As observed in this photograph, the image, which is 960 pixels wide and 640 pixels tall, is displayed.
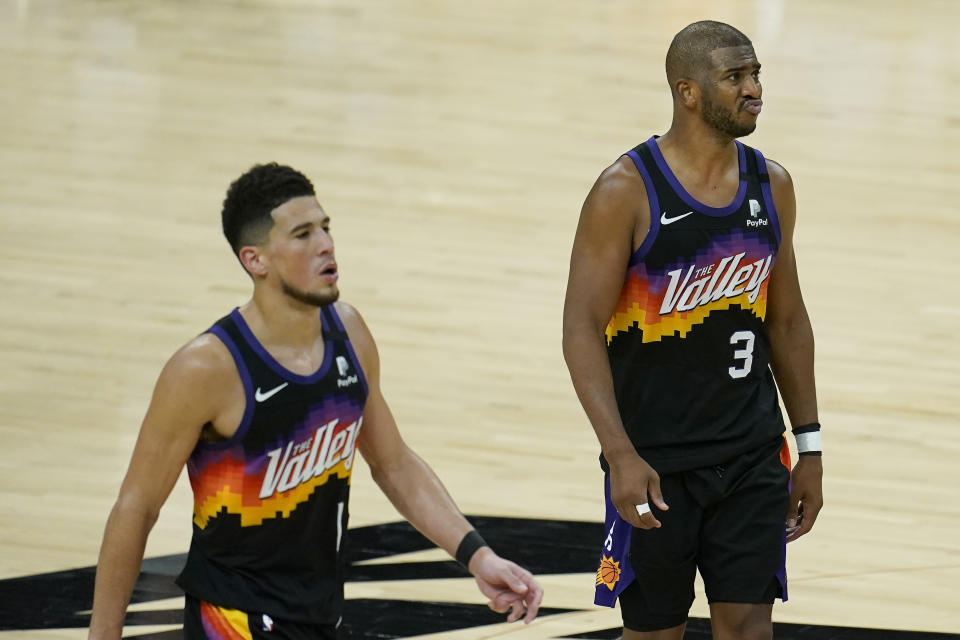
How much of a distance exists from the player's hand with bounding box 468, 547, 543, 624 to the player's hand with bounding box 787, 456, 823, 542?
1067 mm

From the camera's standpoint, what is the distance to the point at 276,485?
121 inches

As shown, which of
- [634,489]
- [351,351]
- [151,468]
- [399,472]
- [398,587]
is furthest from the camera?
[398,587]

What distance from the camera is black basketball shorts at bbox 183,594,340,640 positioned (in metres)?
3.10

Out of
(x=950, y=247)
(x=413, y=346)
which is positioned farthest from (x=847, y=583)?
(x=950, y=247)

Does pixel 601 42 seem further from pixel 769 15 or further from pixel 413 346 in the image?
pixel 413 346

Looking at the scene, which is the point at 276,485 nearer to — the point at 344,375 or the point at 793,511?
the point at 344,375

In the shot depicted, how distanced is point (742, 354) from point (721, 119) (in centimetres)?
54

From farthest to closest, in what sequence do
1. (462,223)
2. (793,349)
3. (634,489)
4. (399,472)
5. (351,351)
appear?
(462,223)
(793,349)
(634,489)
(399,472)
(351,351)

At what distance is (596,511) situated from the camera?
5824 millimetres

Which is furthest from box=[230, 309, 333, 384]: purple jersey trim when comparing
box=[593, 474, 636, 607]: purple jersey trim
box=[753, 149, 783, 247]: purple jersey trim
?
box=[753, 149, 783, 247]: purple jersey trim

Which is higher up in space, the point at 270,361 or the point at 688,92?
the point at 688,92

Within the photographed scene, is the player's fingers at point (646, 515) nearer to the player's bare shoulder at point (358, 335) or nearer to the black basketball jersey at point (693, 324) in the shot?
the black basketball jersey at point (693, 324)

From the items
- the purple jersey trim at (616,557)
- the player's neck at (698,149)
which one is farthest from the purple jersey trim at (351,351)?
the player's neck at (698,149)

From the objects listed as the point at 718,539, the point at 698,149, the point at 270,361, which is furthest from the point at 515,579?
the point at 698,149
